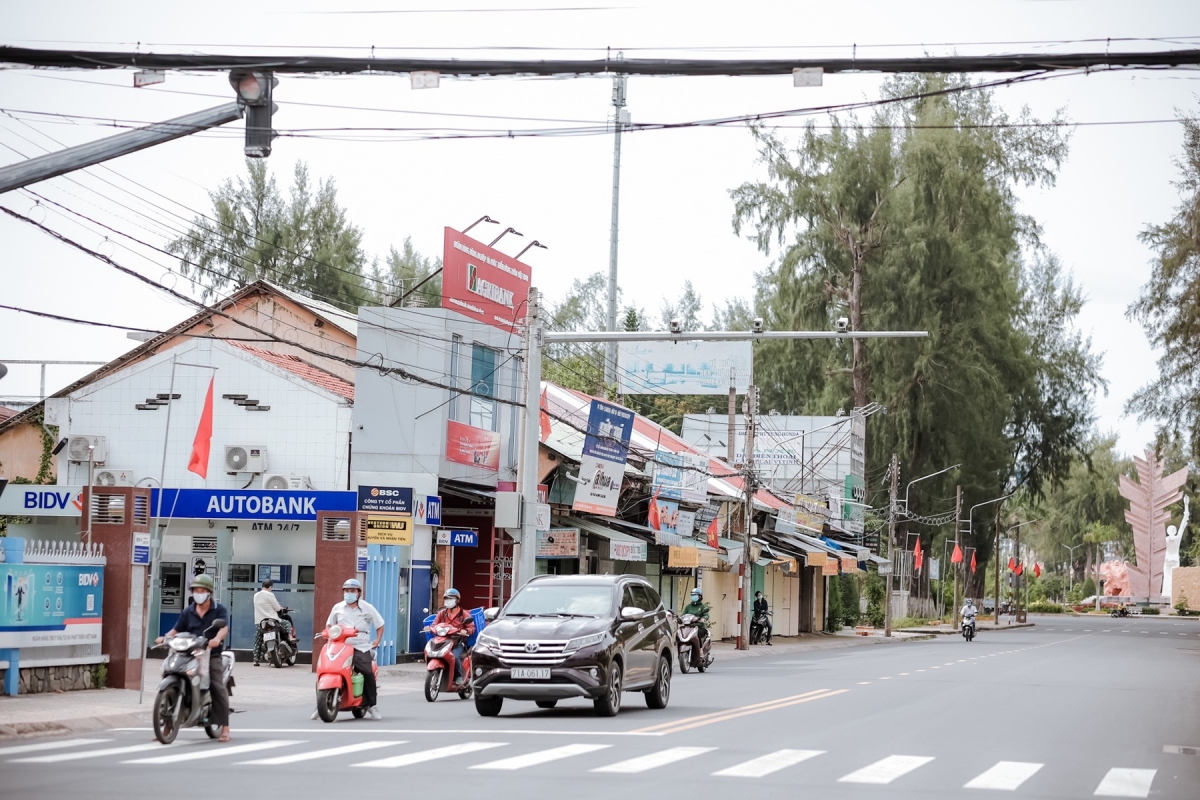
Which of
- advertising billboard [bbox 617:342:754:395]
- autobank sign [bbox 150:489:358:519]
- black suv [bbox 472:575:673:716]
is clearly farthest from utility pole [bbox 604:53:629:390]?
black suv [bbox 472:575:673:716]

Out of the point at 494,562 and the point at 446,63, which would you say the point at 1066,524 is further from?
the point at 446,63

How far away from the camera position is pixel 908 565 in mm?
74375

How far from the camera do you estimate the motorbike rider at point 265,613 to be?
2767cm

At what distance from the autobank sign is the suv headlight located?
12.0 meters

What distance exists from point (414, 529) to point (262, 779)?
18.8 meters

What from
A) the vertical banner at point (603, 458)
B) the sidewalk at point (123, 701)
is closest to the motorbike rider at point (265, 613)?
the sidewalk at point (123, 701)

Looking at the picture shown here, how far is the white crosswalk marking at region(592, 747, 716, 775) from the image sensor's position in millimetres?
12602

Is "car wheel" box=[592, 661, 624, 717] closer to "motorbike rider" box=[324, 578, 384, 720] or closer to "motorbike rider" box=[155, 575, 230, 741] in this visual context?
"motorbike rider" box=[324, 578, 384, 720]

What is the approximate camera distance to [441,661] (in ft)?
69.5

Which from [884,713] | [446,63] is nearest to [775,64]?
[446,63]

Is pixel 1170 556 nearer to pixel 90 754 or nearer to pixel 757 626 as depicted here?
pixel 757 626

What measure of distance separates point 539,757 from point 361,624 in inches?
191

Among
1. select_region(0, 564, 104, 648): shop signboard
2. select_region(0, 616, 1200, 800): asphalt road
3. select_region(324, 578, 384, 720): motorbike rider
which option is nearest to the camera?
select_region(0, 616, 1200, 800): asphalt road

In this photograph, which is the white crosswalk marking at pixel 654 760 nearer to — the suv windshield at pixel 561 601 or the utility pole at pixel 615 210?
the suv windshield at pixel 561 601
